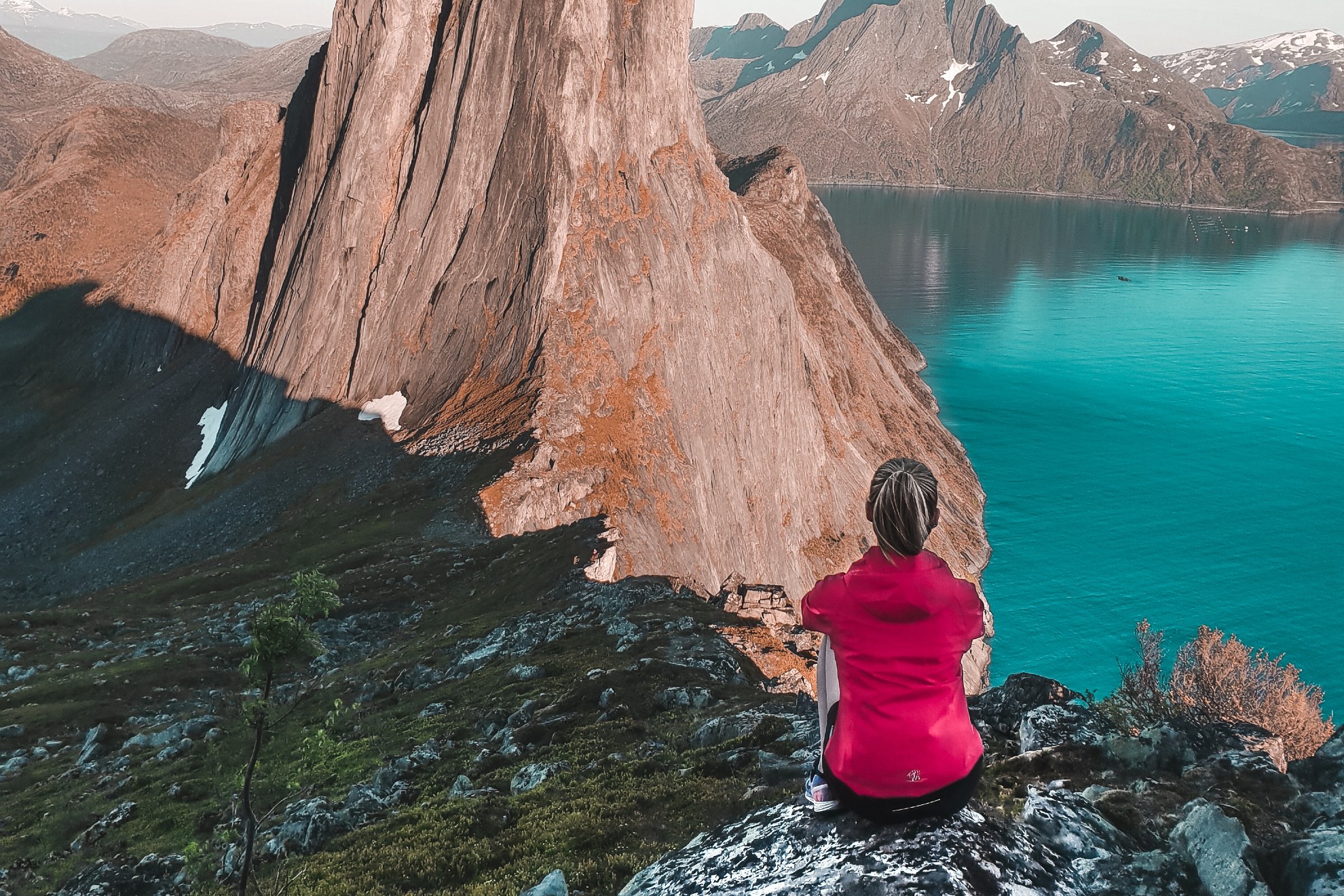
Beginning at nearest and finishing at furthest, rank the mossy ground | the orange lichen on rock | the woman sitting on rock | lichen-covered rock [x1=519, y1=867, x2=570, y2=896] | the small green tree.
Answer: the woman sitting on rock
lichen-covered rock [x1=519, y1=867, x2=570, y2=896]
the small green tree
the mossy ground
the orange lichen on rock

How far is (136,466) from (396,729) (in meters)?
52.7

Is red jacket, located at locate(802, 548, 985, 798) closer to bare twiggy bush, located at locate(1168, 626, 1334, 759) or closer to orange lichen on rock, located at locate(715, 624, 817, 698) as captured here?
orange lichen on rock, located at locate(715, 624, 817, 698)

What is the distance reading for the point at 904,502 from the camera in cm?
673

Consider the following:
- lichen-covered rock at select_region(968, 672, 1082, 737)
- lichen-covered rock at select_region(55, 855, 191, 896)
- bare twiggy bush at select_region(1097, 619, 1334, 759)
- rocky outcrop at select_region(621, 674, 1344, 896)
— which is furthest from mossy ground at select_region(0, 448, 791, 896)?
bare twiggy bush at select_region(1097, 619, 1334, 759)

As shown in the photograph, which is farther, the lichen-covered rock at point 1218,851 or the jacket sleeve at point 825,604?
the lichen-covered rock at point 1218,851

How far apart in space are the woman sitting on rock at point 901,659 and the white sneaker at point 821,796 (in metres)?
0.42

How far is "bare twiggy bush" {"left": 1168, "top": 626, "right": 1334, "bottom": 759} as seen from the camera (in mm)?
29828

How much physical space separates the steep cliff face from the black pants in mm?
27376

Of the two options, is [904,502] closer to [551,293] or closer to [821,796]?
[821,796]

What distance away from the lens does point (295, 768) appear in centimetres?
1820

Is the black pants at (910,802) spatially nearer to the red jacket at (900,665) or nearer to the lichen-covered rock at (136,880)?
the red jacket at (900,665)

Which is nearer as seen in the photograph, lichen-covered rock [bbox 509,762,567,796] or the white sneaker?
the white sneaker

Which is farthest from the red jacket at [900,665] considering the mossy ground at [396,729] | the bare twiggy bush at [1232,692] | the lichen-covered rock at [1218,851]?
the bare twiggy bush at [1232,692]

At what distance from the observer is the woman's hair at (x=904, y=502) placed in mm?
6707
